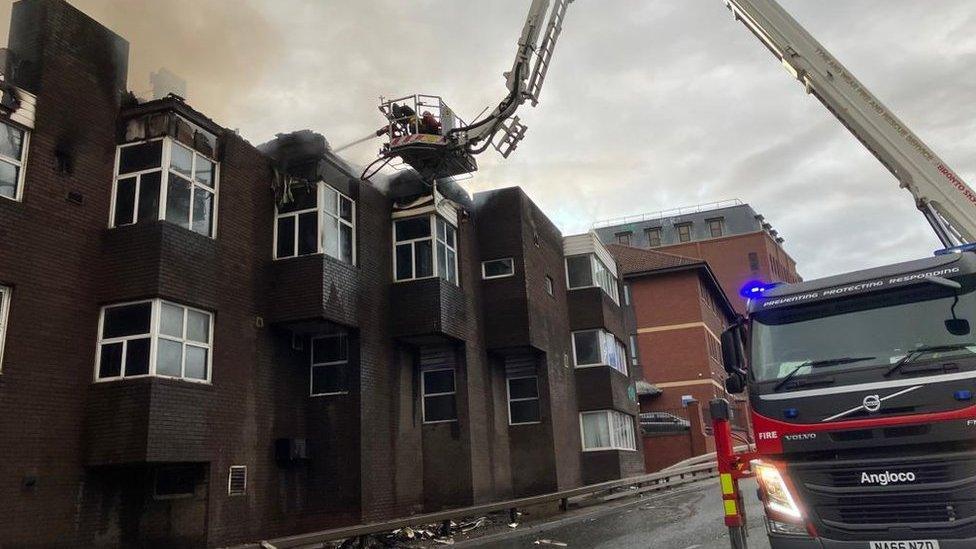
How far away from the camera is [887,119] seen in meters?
12.2

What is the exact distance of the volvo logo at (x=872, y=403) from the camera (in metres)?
6.16

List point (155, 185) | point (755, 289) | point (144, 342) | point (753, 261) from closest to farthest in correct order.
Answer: point (755, 289), point (144, 342), point (155, 185), point (753, 261)

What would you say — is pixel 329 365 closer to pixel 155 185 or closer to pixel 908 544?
pixel 155 185

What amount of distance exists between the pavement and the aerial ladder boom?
5614 millimetres

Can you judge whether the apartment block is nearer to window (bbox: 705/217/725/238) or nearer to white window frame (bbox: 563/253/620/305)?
window (bbox: 705/217/725/238)

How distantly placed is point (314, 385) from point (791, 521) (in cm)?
1213

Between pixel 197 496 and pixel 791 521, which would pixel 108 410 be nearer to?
pixel 197 496

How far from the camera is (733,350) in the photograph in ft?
24.8

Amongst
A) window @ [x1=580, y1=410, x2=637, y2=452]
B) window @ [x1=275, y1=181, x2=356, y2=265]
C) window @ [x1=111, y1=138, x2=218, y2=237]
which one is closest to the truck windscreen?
window @ [x1=111, y1=138, x2=218, y2=237]

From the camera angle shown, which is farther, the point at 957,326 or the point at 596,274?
the point at 596,274

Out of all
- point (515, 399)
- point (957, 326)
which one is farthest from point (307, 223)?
point (957, 326)

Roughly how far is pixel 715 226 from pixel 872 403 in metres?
68.0

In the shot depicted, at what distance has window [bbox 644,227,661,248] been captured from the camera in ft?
236

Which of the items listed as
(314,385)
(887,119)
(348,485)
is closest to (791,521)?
(887,119)
